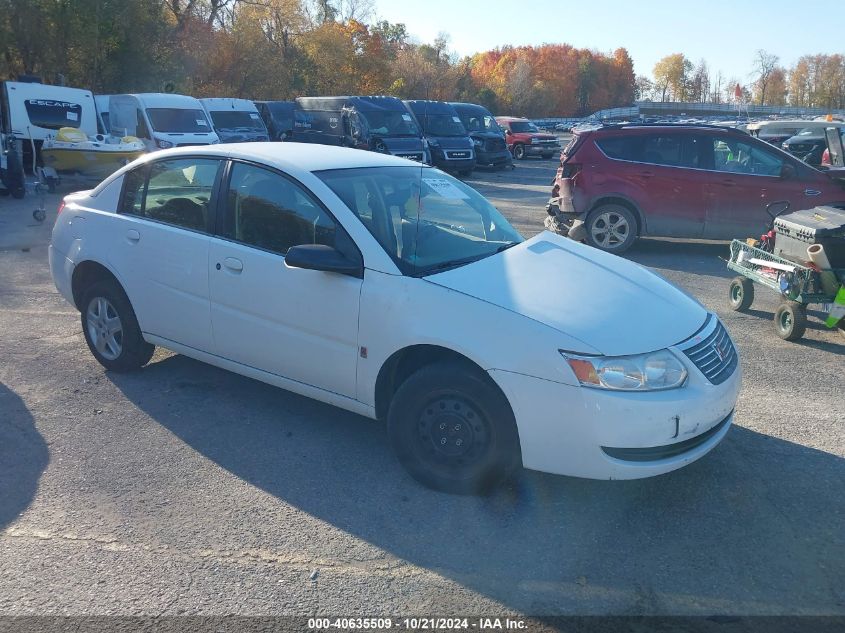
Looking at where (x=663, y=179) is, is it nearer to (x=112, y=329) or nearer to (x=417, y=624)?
(x=112, y=329)

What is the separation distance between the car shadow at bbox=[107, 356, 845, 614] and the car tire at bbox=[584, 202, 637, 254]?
6.75 m

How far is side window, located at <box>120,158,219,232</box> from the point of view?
5.14 metres

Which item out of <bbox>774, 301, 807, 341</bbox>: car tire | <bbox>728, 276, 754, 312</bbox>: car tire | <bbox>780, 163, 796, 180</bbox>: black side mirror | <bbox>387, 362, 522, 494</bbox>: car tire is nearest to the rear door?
<bbox>780, 163, 796, 180</bbox>: black side mirror

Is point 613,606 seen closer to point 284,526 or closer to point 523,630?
point 523,630

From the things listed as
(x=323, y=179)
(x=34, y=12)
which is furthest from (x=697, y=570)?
(x=34, y=12)

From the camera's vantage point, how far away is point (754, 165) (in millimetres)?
11070

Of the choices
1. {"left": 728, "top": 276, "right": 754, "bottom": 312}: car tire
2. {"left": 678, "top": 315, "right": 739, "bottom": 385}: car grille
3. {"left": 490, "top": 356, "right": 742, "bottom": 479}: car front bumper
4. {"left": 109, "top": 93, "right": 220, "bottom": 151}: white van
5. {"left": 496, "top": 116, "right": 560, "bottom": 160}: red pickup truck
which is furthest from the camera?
{"left": 496, "top": 116, "right": 560, "bottom": 160}: red pickup truck

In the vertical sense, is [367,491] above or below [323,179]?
below

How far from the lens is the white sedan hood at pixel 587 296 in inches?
152

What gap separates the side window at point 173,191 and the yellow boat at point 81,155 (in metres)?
12.4

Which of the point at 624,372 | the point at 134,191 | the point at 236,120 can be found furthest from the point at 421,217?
the point at 236,120

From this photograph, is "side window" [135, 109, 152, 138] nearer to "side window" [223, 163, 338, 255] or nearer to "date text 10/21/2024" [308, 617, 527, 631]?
"side window" [223, 163, 338, 255]

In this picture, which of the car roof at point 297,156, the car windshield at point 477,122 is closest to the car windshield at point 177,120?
the car windshield at point 477,122

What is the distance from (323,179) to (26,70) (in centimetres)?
2957
